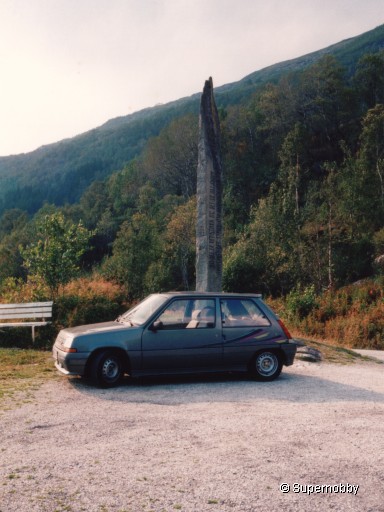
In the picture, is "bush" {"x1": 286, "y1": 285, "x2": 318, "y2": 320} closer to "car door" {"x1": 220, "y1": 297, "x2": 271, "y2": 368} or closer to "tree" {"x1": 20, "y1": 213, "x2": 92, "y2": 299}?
"tree" {"x1": 20, "y1": 213, "x2": 92, "y2": 299}

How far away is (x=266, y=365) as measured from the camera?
9.16m

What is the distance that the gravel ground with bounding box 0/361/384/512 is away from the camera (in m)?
4.12

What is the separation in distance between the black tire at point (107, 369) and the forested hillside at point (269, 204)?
32.3 ft

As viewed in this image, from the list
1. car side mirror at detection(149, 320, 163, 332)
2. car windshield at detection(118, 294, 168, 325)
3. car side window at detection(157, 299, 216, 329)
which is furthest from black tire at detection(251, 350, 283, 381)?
car windshield at detection(118, 294, 168, 325)

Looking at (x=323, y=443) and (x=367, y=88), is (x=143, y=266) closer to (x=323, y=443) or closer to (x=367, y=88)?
(x=367, y=88)

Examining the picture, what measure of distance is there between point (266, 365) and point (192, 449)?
409 centimetres

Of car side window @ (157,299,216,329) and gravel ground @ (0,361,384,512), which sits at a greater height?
car side window @ (157,299,216,329)

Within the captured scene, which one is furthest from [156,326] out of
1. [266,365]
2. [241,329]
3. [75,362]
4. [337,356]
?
[337,356]

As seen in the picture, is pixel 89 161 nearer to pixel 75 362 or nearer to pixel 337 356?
pixel 337 356

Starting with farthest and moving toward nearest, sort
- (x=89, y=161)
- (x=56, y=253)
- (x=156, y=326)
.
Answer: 1. (x=89, y=161)
2. (x=56, y=253)
3. (x=156, y=326)

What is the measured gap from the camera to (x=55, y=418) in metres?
6.40

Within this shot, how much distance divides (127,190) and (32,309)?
8053cm

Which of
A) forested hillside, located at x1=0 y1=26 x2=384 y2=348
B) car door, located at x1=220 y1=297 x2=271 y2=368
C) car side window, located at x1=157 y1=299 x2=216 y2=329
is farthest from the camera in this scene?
forested hillside, located at x1=0 y1=26 x2=384 y2=348

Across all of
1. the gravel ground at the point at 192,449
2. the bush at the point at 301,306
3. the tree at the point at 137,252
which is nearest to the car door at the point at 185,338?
the gravel ground at the point at 192,449
